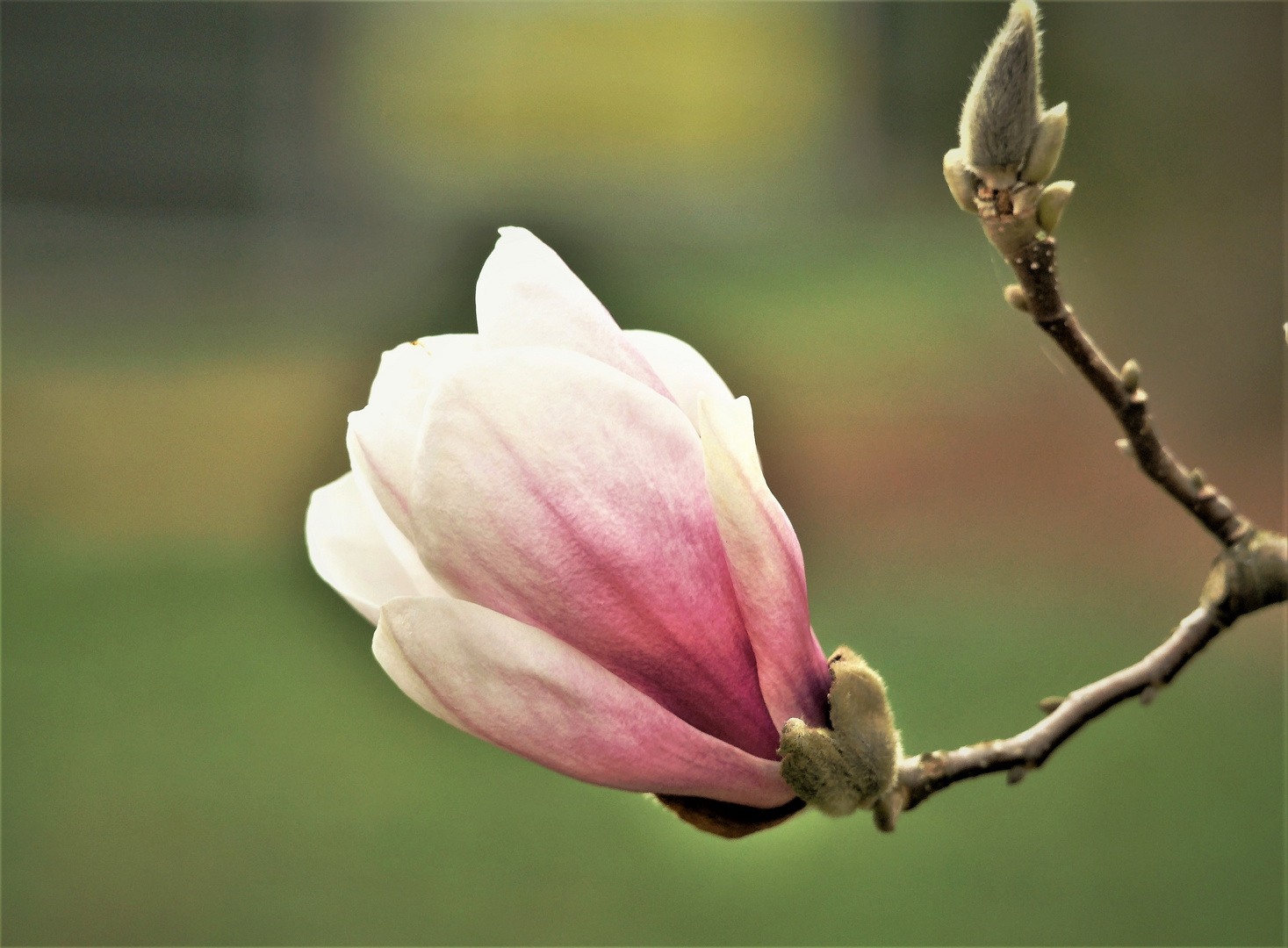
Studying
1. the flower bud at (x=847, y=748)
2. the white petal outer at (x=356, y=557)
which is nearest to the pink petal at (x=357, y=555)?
the white petal outer at (x=356, y=557)

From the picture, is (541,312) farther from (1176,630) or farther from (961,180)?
(1176,630)

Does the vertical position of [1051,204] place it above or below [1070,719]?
above

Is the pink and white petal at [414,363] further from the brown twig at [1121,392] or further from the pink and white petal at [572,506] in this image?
the brown twig at [1121,392]

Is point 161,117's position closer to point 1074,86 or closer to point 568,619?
point 1074,86

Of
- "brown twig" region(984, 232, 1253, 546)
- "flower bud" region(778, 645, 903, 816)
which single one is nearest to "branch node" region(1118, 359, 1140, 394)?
"brown twig" region(984, 232, 1253, 546)

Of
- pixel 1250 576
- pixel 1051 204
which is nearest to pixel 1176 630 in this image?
pixel 1250 576
